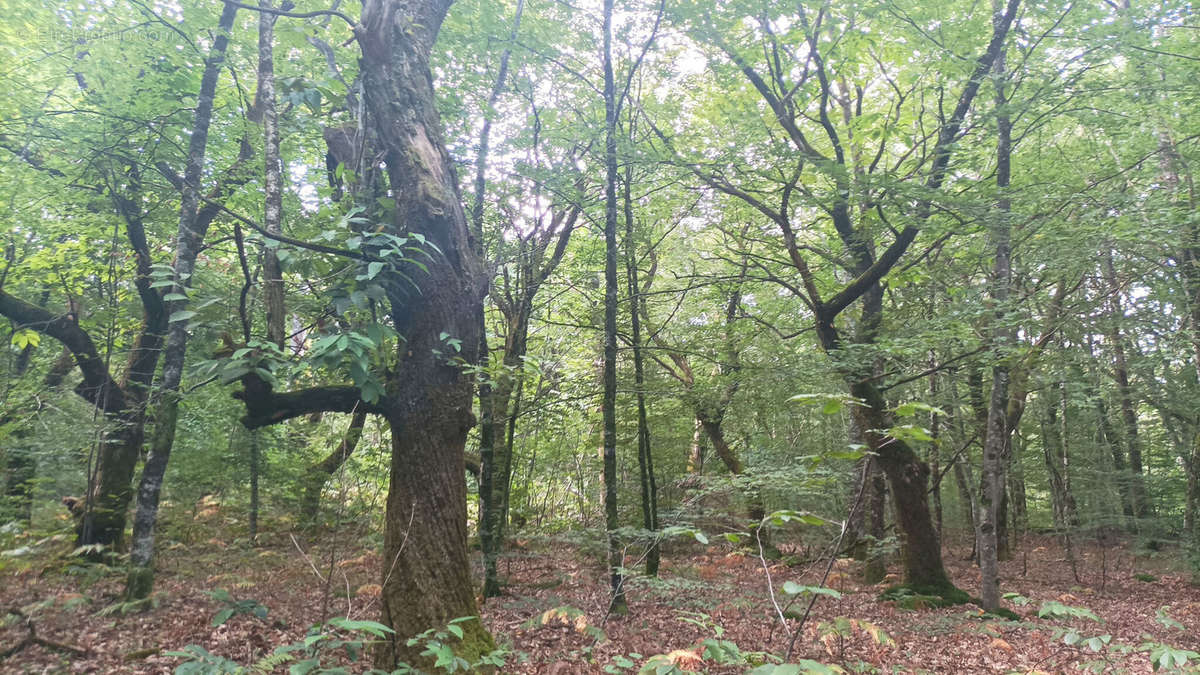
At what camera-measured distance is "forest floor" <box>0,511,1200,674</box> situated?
496 cm

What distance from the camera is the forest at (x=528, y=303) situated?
14.9ft

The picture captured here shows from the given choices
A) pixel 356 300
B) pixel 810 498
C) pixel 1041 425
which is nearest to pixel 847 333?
pixel 810 498

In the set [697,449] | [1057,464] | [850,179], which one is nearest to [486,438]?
[850,179]

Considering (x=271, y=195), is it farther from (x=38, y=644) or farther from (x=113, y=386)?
(x=113, y=386)

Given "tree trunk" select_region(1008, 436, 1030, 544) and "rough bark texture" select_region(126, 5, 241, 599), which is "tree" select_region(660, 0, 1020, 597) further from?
"tree trunk" select_region(1008, 436, 1030, 544)

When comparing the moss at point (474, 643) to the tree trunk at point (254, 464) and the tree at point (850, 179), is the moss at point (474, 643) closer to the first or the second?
the tree at point (850, 179)

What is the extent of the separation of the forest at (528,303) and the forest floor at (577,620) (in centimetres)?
8

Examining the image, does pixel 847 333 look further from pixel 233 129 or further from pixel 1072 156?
pixel 233 129

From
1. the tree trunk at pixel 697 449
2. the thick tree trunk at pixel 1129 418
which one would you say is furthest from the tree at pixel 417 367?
the thick tree trunk at pixel 1129 418

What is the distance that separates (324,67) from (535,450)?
285 inches

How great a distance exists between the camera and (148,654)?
5.12m

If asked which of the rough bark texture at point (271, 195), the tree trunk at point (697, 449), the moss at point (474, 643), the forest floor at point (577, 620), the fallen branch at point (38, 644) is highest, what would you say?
the rough bark texture at point (271, 195)

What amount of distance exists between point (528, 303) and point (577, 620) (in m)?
4.67

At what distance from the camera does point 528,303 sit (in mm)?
9039
